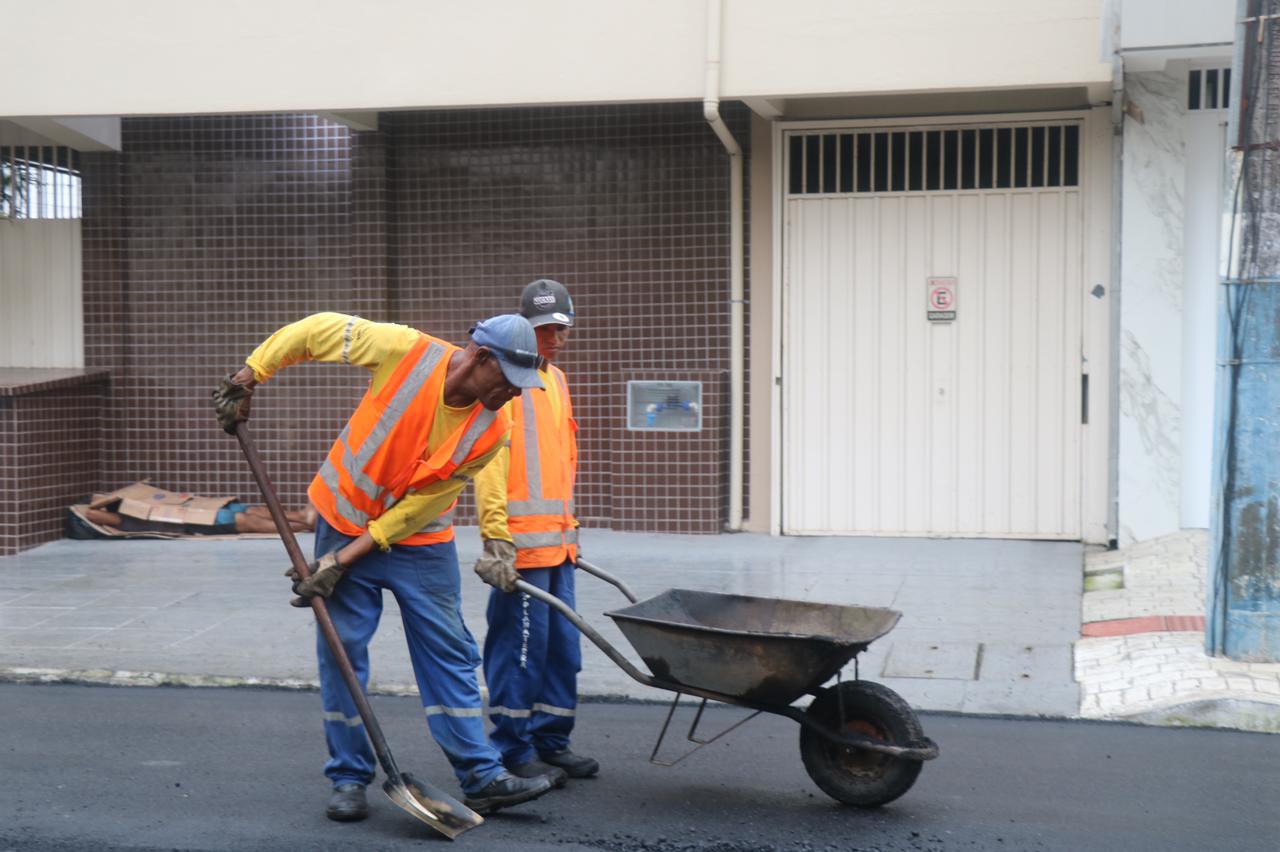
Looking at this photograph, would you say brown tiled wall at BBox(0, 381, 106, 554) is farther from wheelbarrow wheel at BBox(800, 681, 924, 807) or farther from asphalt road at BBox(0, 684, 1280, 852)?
wheelbarrow wheel at BBox(800, 681, 924, 807)

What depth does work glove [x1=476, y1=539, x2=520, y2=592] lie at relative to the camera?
5426 millimetres

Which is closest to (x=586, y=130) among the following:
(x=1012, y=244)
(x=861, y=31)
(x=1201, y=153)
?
(x=861, y=31)

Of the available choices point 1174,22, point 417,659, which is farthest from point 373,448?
point 1174,22

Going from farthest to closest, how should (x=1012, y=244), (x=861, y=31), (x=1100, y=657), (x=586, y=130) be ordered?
(x=586, y=130) < (x=1012, y=244) < (x=861, y=31) < (x=1100, y=657)

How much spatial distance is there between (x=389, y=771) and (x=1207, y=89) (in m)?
7.84

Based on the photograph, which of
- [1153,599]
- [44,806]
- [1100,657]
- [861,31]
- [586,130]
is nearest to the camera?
[44,806]

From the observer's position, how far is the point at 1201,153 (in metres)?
10.4

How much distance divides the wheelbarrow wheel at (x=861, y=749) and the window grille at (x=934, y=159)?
6467mm

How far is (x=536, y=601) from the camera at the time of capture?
573 cm

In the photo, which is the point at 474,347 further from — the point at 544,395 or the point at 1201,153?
the point at 1201,153

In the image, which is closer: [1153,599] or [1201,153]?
[1153,599]

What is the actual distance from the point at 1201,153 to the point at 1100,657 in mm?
4419

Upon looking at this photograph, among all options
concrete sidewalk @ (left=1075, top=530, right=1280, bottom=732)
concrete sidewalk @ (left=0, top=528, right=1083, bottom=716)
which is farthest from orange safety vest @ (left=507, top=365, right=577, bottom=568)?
concrete sidewalk @ (left=1075, top=530, right=1280, bottom=732)

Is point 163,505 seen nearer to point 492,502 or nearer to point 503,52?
point 503,52
